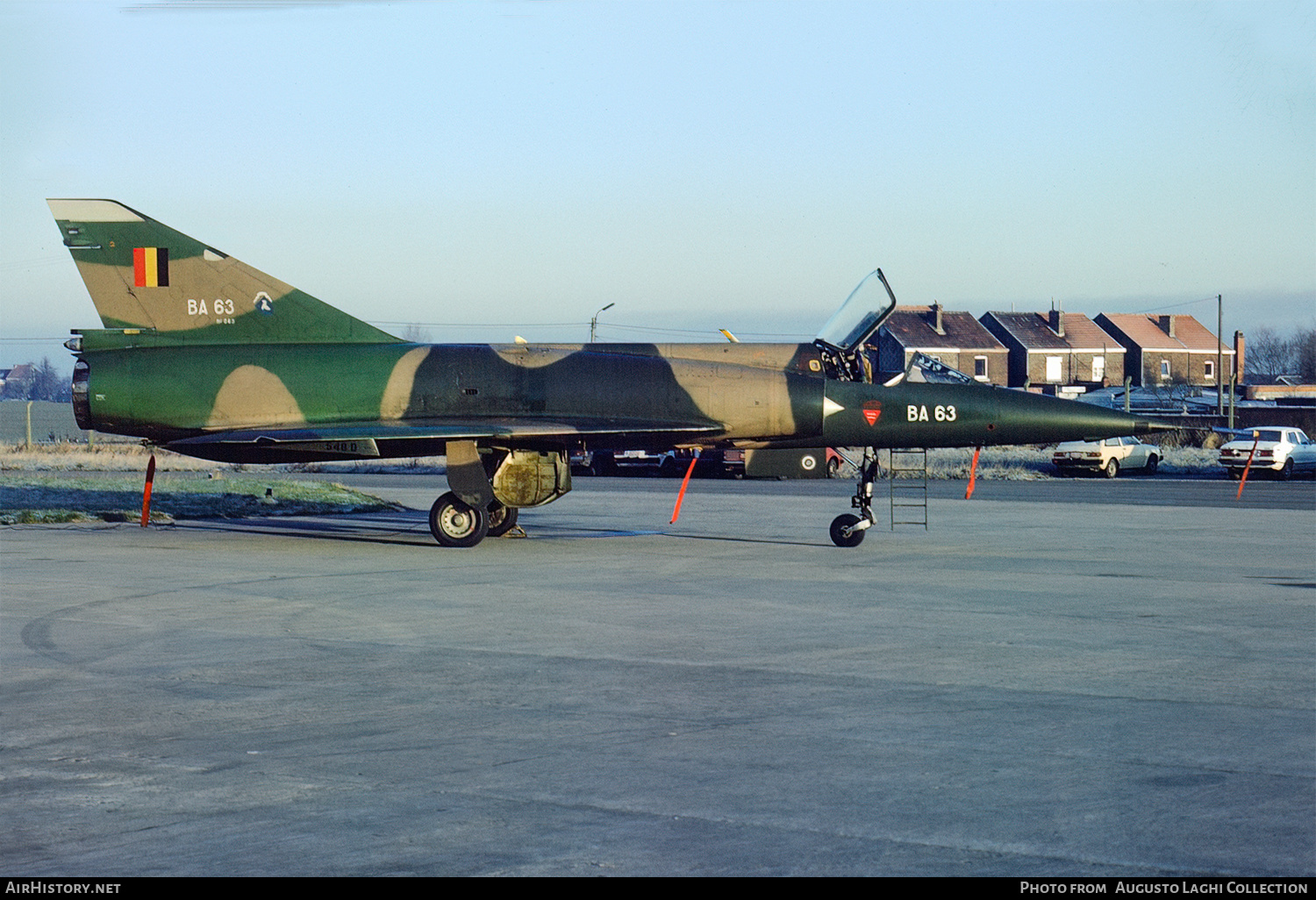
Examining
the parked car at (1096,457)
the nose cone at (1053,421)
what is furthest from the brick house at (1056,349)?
the nose cone at (1053,421)

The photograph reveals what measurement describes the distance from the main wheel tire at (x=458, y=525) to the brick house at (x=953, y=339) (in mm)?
76511

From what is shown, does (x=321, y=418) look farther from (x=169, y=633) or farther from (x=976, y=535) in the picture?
(x=976, y=535)

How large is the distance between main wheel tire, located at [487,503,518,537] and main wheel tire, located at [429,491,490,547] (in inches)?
54.3

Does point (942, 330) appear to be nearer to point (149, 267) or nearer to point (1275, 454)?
point (1275, 454)

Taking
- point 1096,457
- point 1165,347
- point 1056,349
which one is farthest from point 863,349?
point 1165,347

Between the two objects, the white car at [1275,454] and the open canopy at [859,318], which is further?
the white car at [1275,454]

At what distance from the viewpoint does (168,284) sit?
749 inches

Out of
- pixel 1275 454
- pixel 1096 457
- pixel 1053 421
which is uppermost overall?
pixel 1053 421

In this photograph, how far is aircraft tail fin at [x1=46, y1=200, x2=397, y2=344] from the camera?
19.0 metres

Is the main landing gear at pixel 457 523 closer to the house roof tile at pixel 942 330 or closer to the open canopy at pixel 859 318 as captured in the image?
the open canopy at pixel 859 318

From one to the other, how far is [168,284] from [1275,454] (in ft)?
107

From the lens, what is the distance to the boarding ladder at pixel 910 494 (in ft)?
64.3

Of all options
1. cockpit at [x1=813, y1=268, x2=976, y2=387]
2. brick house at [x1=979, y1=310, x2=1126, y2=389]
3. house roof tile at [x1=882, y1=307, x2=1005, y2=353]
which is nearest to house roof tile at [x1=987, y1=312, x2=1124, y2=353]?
brick house at [x1=979, y1=310, x2=1126, y2=389]
